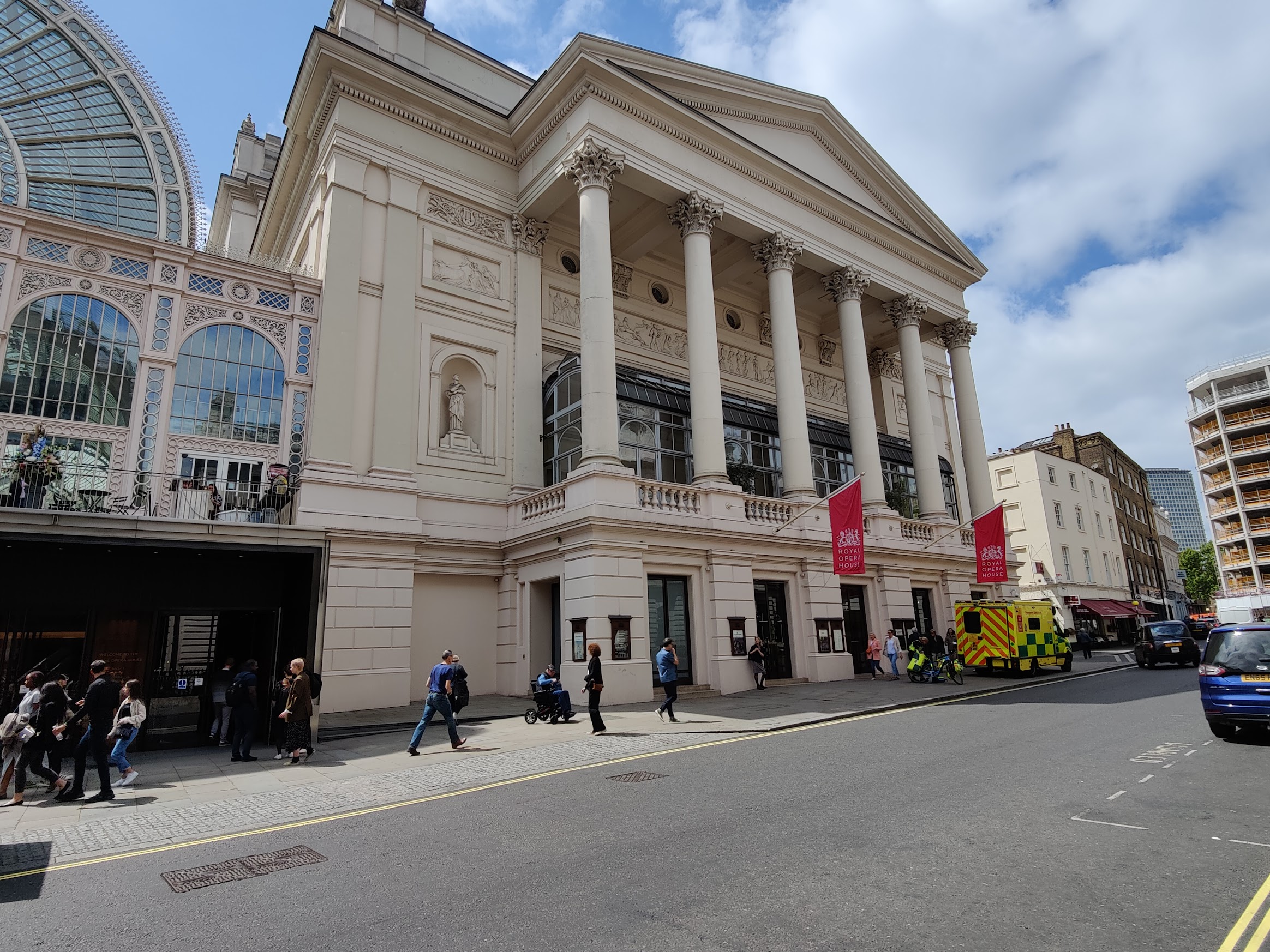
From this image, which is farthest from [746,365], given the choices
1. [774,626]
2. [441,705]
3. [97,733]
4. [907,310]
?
[97,733]

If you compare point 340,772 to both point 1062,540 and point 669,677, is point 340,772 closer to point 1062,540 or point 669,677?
point 669,677

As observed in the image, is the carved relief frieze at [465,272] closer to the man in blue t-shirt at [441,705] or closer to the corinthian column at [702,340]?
the corinthian column at [702,340]

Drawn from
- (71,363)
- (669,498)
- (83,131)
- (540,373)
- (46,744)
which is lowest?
(46,744)

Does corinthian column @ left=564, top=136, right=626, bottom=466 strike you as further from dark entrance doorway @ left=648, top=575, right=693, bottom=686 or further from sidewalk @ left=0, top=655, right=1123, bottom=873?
sidewalk @ left=0, top=655, right=1123, bottom=873

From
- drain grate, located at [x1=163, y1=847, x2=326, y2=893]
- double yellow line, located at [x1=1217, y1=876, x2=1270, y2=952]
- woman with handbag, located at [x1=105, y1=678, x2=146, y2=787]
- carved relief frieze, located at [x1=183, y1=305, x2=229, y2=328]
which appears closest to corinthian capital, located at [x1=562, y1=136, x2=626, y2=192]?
carved relief frieze, located at [x1=183, y1=305, x2=229, y2=328]

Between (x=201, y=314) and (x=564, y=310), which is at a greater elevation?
(x=564, y=310)

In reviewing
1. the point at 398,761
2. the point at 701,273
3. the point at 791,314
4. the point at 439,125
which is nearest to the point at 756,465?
the point at 791,314

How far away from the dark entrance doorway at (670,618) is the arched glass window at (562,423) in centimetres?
445

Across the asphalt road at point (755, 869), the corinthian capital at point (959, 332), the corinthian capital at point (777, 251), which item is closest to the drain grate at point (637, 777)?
the asphalt road at point (755, 869)

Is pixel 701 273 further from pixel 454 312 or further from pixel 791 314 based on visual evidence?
pixel 454 312

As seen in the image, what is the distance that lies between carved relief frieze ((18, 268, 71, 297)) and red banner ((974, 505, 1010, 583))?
27392mm

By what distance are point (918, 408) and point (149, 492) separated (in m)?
26.6

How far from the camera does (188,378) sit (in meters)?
18.8

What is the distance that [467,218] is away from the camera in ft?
76.7
